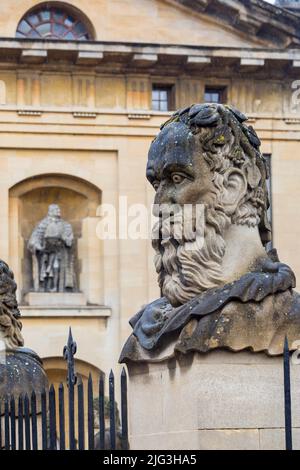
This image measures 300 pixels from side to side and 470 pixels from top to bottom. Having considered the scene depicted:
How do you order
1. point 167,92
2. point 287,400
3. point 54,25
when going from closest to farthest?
point 287,400, point 167,92, point 54,25

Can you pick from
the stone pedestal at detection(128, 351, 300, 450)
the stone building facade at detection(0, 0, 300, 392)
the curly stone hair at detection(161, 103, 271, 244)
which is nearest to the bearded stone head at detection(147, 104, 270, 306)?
the curly stone hair at detection(161, 103, 271, 244)

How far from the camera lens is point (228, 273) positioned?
8.80m

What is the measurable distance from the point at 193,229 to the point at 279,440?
1.09 metres

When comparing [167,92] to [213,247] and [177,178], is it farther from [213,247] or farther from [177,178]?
[213,247]

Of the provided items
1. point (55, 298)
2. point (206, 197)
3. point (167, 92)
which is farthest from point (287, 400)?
point (167, 92)

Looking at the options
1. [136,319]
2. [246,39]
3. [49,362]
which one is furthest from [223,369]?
[246,39]

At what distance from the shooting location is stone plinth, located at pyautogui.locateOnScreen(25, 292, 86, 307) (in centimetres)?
4694

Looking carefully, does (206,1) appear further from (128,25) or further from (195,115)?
Answer: (195,115)

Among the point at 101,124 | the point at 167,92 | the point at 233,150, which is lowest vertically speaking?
the point at 233,150

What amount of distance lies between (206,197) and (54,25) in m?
39.9

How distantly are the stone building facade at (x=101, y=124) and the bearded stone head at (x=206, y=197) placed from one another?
37238mm

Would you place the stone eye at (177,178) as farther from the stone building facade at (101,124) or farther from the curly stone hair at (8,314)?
the stone building facade at (101,124)

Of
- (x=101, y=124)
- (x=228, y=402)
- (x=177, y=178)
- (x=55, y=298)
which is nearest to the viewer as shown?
(x=228, y=402)

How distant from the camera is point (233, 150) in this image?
8.94m
